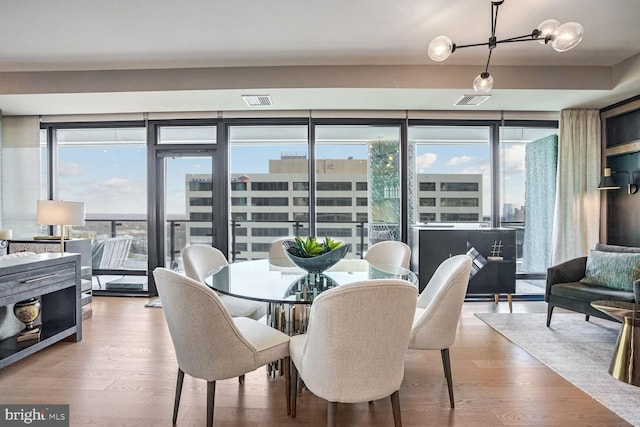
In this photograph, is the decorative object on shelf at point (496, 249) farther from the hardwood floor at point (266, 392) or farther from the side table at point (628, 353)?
the side table at point (628, 353)

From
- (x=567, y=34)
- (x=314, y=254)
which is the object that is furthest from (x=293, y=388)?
(x=567, y=34)

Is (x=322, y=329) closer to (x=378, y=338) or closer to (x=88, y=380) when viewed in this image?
(x=378, y=338)

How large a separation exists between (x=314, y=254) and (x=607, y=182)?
3.77 meters

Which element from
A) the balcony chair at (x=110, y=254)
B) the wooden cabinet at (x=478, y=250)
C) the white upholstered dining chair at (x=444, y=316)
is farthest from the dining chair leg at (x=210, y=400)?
the balcony chair at (x=110, y=254)

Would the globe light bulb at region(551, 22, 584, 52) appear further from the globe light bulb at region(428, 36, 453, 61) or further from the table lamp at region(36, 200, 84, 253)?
the table lamp at region(36, 200, 84, 253)

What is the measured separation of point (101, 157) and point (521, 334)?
5.57 meters

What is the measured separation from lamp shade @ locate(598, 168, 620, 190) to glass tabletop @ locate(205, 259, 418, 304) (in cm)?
305

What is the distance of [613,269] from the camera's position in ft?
10.3

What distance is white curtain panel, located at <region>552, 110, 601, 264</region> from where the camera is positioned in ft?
13.9

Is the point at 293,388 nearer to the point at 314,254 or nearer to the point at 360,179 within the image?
the point at 314,254

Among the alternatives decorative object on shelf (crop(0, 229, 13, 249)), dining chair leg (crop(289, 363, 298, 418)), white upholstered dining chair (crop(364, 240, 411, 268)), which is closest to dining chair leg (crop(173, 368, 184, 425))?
dining chair leg (crop(289, 363, 298, 418))

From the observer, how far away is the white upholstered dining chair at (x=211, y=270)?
8.43 feet

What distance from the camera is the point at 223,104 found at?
13.4 ft

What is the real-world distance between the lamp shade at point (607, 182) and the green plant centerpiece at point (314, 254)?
139 inches
